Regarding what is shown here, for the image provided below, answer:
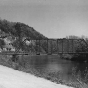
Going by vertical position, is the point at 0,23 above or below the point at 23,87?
above

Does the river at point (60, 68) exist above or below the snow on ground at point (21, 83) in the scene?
below

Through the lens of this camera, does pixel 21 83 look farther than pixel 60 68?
No

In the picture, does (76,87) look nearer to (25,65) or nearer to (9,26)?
(25,65)

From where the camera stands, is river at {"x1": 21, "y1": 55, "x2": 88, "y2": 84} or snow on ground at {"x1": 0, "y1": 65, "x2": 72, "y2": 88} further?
river at {"x1": 21, "y1": 55, "x2": 88, "y2": 84}

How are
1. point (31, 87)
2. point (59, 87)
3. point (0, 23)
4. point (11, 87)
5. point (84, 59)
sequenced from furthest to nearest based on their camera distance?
point (0, 23), point (84, 59), point (59, 87), point (31, 87), point (11, 87)

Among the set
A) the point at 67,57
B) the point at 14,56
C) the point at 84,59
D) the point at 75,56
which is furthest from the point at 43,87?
the point at 67,57

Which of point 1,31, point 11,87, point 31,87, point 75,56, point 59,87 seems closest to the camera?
point 11,87

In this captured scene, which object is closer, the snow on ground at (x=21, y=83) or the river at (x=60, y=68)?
the snow on ground at (x=21, y=83)

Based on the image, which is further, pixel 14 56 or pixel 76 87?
pixel 14 56

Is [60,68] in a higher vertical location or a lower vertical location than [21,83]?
lower

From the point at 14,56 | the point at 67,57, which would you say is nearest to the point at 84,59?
the point at 67,57

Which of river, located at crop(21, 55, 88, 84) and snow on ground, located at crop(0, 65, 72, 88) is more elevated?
snow on ground, located at crop(0, 65, 72, 88)
